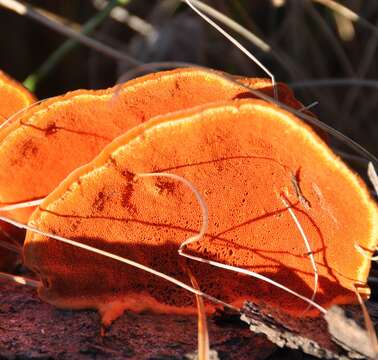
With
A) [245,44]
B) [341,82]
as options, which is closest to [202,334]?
[341,82]

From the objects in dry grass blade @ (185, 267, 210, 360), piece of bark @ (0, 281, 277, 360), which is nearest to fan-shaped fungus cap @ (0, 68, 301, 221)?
piece of bark @ (0, 281, 277, 360)

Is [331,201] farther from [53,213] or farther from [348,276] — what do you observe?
[53,213]

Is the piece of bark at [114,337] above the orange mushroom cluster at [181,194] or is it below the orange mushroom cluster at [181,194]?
below

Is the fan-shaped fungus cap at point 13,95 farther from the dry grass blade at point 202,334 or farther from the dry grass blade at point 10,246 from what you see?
the dry grass blade at point 202,334

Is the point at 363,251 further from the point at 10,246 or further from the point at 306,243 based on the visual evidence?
the point at 10,246

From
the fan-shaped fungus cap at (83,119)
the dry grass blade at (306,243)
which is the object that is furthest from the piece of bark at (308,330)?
the fan-shaped fungus cap at (83,119)

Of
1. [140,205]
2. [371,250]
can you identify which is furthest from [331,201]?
[140,205]
